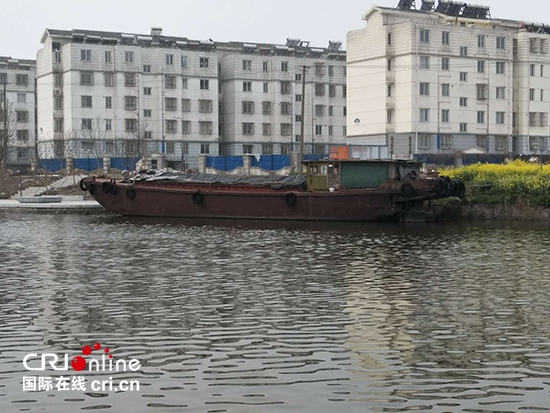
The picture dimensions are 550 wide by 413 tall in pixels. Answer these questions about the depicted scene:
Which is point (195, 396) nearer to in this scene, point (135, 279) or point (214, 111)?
point (135, 279)

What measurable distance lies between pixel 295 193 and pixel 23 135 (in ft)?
262

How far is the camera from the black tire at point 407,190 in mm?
45469

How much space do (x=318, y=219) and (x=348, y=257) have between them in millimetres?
17854

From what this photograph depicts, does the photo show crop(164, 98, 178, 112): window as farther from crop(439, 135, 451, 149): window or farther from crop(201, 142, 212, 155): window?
crop(439, 135, 451, 149): window

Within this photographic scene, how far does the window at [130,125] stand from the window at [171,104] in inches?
165

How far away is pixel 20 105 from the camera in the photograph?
119750mm

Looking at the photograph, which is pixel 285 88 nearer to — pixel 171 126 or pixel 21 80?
pixel 171 126

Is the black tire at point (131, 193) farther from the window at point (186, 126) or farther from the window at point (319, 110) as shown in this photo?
the window at point (319, 110)

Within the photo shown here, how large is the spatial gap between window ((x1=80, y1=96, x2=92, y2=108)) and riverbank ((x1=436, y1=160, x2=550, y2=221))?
62620 millimetres

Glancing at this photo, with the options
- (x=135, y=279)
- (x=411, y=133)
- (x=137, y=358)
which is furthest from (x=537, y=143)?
(x=137, y=358)

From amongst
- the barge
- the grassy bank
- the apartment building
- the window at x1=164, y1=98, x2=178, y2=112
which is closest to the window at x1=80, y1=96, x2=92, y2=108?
the apartment building

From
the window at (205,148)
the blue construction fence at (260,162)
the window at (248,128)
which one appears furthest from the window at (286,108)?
the blue construction fence at (260,162)

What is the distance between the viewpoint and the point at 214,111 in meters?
108

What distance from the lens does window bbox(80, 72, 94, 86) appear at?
334 ft
